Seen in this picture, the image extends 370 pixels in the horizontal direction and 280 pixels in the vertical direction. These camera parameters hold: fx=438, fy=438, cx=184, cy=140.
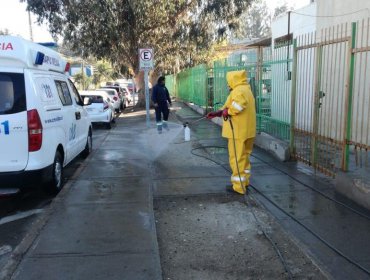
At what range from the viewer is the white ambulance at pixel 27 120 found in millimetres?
5496

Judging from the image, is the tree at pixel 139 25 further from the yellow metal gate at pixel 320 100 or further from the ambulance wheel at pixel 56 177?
the ambulance wheel at pixel 56 177

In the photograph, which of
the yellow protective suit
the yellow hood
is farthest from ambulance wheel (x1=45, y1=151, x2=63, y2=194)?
the yellow hood

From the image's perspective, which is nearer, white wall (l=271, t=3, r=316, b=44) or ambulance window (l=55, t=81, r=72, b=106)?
ambulance window (l=55, t=81, r=72, b=106)

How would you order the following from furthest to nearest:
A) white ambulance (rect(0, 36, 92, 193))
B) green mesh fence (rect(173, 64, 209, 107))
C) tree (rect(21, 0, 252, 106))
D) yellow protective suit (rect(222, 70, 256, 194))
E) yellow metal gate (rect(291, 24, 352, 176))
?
tree (rect(21, 0, 252, 106))
green mesh fence (rect(173, 64, 209, 107))
yellow metal gate (rect(291, 24, 352, 176))
yellow protective suit (rect(222, 70, 256, 194))
white ambulance (rect(0, 36, 92, 193))

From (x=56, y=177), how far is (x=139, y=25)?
1710 centimetres

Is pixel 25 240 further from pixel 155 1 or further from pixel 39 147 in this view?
pixel 155 1

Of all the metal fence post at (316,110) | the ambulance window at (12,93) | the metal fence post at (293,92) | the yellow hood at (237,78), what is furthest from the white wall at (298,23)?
the ambulance window at (12,93)

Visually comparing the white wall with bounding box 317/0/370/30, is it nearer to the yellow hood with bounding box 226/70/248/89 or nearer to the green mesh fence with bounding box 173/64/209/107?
the yellow hood with bounding box 226/70/248/89

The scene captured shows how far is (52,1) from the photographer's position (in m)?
21.7

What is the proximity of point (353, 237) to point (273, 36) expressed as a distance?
61.8ft

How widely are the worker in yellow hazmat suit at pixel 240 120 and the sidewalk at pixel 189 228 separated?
1.26 feet

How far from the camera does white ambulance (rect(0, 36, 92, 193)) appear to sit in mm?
5496

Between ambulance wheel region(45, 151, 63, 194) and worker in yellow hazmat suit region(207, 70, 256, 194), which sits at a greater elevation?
worker in yellow hazmat suit region(207, 70, 256, 194)

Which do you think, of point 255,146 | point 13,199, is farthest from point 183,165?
point 13,199
